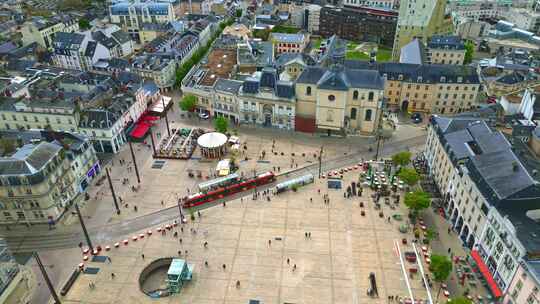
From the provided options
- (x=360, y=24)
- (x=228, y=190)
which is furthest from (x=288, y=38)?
(x=228, y=190)

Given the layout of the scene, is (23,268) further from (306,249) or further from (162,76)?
(162,76)

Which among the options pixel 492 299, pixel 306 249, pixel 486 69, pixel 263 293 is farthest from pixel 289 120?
pixel 486 69

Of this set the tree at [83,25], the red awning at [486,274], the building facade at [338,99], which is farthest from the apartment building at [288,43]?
the red awning at [486,274]

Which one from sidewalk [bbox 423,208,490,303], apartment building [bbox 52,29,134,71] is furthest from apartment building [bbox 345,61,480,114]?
apartment building [bbox 52,29,134,71]

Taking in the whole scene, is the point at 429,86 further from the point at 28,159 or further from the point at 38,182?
the point at 28,159

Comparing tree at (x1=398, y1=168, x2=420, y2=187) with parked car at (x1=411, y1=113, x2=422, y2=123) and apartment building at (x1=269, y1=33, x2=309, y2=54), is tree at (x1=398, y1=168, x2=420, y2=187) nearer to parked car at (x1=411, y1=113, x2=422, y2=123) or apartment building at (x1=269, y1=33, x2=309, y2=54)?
parked car at (x1=411, y1=113, x2=422, y2=123)

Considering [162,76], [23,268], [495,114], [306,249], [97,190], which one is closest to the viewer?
[23,268]
